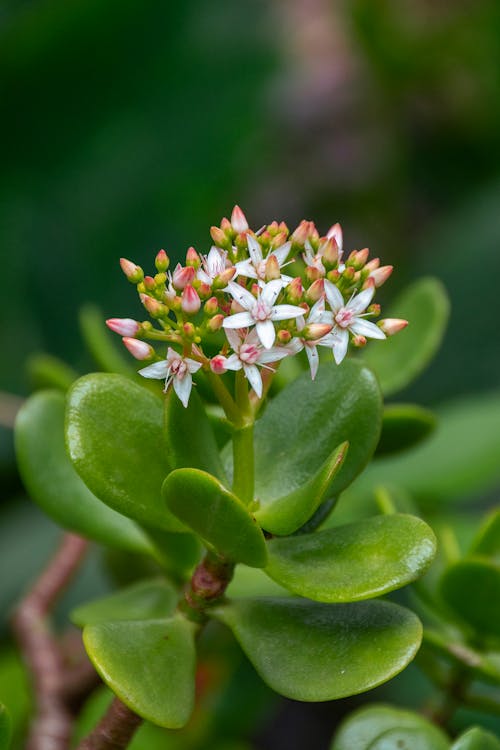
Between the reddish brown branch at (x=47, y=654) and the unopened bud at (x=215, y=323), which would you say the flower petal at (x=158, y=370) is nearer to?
the unopened bud at (x=215, y=323)

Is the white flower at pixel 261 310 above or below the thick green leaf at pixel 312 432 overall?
above

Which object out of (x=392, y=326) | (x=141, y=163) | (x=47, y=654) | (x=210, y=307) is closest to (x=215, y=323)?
(x=210, y=307)

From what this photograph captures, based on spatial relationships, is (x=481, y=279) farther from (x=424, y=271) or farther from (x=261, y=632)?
(x=261, y=632)

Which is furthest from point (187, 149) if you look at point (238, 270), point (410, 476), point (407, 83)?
point (238, 270)

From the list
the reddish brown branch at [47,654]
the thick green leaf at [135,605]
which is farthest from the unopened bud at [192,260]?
the reddish brown branch at [47,654]

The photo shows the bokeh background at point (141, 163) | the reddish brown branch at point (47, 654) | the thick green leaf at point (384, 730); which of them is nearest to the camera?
the thick green leaf at point (384, 730)

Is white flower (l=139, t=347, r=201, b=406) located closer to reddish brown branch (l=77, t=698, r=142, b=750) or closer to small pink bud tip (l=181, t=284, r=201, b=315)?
small pink bud tip (l=181, t=284, r=201, b=315)

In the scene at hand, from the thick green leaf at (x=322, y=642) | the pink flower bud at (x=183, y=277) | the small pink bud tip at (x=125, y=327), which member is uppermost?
the pink flower bud at (x=183, y=277)

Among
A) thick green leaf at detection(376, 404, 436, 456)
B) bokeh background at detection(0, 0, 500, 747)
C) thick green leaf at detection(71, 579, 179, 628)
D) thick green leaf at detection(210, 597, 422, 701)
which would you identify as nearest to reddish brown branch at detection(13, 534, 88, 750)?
thick green leaf at detection(71, 579, 179, 628)
